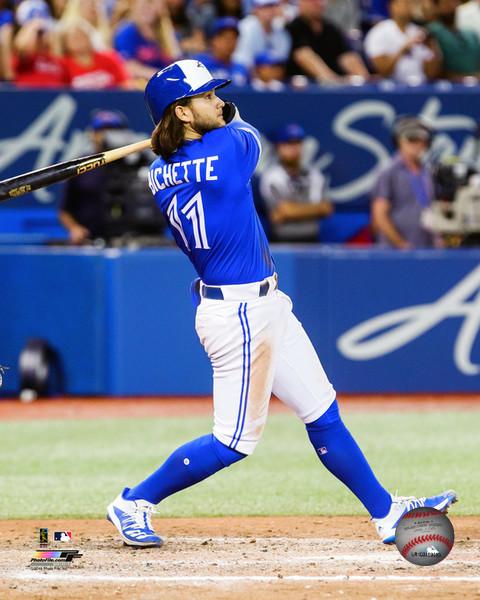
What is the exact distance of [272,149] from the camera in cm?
1305

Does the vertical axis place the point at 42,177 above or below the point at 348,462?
above

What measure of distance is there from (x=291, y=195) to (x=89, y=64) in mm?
2470

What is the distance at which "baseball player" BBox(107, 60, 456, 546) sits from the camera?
5574 mm

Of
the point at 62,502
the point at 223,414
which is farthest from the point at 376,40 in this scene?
the point at 223,414

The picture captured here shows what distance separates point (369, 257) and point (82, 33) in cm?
355

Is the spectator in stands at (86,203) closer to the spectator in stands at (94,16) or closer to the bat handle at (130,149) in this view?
the spectator in stands at (94,16)

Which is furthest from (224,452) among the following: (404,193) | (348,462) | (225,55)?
(225,55)

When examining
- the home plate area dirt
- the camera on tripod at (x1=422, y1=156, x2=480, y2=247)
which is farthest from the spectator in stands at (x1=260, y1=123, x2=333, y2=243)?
the home plate area dirt

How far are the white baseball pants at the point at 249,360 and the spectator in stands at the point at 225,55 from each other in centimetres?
787

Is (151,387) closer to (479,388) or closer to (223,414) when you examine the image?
(479,388)

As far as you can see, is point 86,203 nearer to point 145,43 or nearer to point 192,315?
point 192,315

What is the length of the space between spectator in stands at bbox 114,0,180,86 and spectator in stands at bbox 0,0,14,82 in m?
1.14

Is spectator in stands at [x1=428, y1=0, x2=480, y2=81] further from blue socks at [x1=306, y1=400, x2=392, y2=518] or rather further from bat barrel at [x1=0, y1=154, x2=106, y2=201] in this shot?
blue socks at [x1=306, y1=400, x2=392, y2=518]

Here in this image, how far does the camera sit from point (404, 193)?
40.1 feet
